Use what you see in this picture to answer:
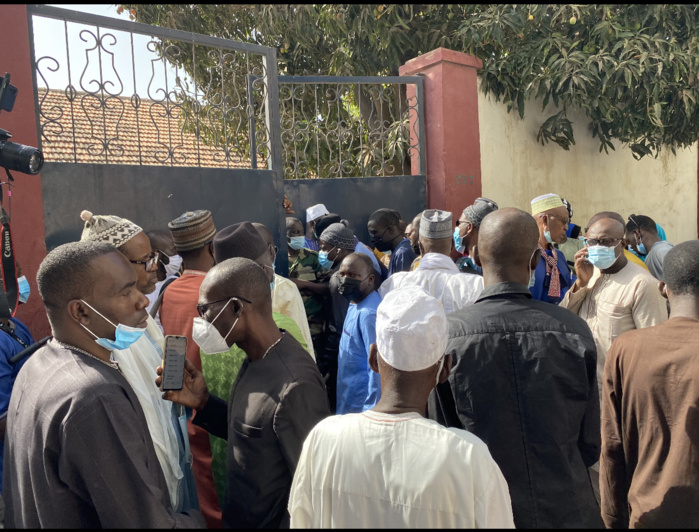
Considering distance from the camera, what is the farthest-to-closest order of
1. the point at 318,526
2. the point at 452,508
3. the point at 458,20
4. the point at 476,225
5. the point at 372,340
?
1. the point at 458,20
2. the point at 476,225
3. the point at 372,340
4. the point at 318,526
5. the point at 452,508

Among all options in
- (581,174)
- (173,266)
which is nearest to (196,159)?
(173,266)

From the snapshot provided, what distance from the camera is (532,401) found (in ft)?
7.06

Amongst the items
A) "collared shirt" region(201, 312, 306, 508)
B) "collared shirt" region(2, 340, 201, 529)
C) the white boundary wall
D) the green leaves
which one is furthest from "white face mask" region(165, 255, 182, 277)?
the green leaves

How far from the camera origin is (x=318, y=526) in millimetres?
1624

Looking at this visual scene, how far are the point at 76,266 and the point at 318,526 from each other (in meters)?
1.15

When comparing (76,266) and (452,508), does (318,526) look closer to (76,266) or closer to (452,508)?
(452,508)

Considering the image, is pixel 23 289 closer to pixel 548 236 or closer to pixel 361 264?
pixel 361 264

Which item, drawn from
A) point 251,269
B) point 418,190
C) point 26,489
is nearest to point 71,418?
point 26,489

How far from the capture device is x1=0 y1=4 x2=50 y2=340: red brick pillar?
13.5 feet

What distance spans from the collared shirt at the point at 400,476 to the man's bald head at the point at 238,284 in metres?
0.87

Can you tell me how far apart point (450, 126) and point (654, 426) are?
16.8 feet

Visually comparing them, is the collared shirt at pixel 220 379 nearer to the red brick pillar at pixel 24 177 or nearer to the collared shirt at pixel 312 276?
the collared shirt at pixel 312 276

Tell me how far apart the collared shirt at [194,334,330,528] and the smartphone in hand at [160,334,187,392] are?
0.86ft

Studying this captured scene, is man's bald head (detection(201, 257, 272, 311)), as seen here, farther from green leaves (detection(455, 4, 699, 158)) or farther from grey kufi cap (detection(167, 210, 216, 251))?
green leaves (detection(455, 4, 699, 158))
